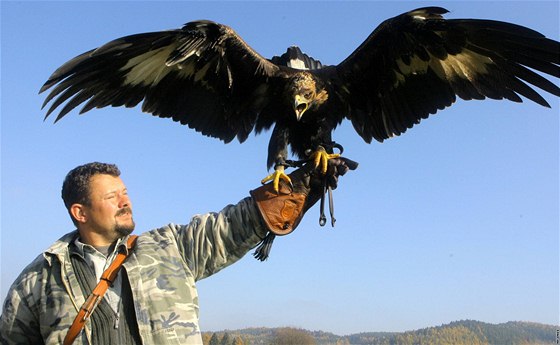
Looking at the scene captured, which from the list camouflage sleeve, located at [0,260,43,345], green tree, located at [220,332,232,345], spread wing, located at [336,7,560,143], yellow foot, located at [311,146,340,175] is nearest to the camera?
camouflage sleeve, located at [0,260,43,345]

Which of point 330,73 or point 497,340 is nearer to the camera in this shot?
point 330,73

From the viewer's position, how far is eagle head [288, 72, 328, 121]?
4008 mm

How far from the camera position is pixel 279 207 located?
2365 mm

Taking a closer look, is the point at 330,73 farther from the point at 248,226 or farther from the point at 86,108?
the point at 248,226

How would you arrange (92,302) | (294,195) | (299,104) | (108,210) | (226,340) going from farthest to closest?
(226,340) < (299,104) < (294,195) < (108,210) < (92,302)

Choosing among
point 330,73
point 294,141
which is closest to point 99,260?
point 294,141

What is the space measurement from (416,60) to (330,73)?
0.69 m

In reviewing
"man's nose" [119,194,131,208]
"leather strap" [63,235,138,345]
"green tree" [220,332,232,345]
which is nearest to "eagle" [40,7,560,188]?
"man's nose" [119,194,131,208]

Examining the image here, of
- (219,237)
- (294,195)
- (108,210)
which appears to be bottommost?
(219,237)

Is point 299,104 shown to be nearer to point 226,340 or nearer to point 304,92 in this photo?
point 304,92

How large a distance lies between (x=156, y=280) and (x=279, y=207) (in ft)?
2.01

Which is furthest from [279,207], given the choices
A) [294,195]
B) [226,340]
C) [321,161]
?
[226,340]

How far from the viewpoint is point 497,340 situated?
75.2 m

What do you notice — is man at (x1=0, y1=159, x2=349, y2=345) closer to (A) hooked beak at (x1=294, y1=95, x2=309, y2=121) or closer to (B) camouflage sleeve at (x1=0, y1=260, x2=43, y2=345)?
(B) camouflage sleeve at (x1=0, y1=260, x2=43, y2=345)
